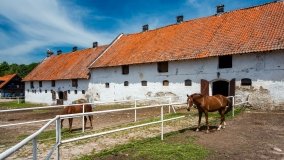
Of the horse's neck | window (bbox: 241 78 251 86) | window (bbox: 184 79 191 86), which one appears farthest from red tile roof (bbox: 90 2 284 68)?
the horse's neck

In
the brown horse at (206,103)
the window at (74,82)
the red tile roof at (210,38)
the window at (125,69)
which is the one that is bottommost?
the brown horse at (206,103)

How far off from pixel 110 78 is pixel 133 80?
10.6ft

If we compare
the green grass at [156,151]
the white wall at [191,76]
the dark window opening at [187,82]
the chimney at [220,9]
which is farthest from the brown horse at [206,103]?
the chimney at [220,9]

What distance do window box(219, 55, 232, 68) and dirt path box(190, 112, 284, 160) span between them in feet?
25.9

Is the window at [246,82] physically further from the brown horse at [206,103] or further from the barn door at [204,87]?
the brown horse at [206,103]

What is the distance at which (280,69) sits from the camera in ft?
55.4

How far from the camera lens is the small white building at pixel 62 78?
31.5m

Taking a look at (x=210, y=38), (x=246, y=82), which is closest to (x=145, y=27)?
(x=210, y=38)

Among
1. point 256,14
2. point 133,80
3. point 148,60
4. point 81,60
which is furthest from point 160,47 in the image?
point 81,60

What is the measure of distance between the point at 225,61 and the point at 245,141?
11.6 m

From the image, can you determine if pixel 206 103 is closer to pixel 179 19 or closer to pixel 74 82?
pixel 179 19

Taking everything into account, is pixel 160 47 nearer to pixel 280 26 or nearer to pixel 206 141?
pixel 280 26

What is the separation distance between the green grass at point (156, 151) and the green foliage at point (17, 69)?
370ft

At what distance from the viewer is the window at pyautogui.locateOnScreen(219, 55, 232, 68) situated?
19.1 m
